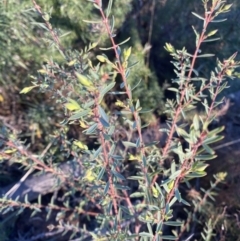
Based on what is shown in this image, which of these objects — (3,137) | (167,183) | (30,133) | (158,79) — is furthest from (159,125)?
(167,183)

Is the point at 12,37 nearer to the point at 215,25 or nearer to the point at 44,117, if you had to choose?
the point at 44,117

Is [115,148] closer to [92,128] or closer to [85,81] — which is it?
[92,128]

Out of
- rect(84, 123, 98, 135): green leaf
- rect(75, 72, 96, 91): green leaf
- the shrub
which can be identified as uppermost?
rect(75, 72, 96, 91): green leaf

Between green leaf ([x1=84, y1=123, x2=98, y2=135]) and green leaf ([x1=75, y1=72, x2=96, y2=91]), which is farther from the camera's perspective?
green leaf ([x1=84, y1=123, x2=98, y2=135])

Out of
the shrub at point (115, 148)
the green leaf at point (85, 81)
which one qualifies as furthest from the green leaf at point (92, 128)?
the green leaf at point (85, 81)

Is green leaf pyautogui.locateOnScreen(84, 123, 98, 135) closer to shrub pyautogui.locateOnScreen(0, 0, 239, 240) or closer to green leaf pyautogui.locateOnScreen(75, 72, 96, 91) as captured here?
shrub pyautogui.locateOnScreen(0, 0, 239, 240)

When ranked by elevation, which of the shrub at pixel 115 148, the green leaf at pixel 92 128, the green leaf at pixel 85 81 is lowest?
the shrub at pixel 115 148

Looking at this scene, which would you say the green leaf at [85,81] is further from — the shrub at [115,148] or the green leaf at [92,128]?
the green leaf at [92,128]

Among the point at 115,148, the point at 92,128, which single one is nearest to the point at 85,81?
the point at 92,128

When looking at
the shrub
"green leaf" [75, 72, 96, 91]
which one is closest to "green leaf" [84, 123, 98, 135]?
the shrub

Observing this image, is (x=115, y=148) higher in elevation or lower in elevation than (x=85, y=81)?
lower

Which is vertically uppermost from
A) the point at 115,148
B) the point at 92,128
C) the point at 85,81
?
the point at 85,81

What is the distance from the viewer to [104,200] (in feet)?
4.15

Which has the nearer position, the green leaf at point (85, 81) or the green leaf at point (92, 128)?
the green leaf at point (85, 81)
